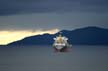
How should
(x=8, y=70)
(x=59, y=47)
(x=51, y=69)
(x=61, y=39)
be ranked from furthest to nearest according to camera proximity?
(x=61, y=39)
(x=59, y=47)
(x=51, y=69)
(x=8, y=70)

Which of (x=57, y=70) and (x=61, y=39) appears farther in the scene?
(x=61, y=39)

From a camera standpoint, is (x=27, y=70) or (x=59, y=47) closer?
(x=27, y=70)

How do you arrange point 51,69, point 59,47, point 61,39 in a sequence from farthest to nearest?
1. point 61,39
2. point 59,47
3. point 51,69

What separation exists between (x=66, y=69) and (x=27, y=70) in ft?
23.6

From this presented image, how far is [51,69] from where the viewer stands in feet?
272

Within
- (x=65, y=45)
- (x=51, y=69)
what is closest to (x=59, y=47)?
(x=65, y=45)

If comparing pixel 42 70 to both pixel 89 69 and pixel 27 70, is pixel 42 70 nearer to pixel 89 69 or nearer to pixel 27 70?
pixel 27 70

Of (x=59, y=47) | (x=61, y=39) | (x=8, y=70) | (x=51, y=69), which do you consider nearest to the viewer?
(x=8, y=70)

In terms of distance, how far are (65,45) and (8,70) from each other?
5724 cm

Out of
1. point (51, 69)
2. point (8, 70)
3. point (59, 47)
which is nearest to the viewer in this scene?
point (8, 70)

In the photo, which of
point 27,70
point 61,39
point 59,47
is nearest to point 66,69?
point 27,70

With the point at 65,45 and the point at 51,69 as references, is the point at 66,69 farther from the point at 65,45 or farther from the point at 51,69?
the point at 65,45

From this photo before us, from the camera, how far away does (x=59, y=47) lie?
432 ft

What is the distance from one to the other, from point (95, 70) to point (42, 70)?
910 cm
